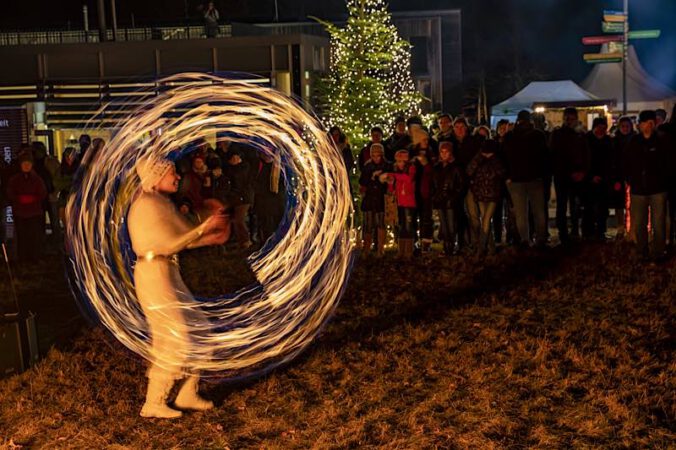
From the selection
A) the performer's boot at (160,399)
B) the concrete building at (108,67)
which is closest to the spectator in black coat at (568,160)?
the performer's boot at (160,399)

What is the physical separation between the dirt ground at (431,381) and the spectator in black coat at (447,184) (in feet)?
5.61

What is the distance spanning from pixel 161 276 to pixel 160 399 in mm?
1065

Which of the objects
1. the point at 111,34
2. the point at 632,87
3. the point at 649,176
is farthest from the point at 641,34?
the point at 111,34

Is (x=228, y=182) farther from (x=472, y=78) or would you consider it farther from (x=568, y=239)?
(x=472, y=78)

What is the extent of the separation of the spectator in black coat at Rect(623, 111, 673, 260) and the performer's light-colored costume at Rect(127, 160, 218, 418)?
7.61m

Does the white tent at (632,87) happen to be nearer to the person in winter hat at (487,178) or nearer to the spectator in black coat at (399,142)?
the spectator in black coat at (399,142)

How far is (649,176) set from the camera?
41.7 ft

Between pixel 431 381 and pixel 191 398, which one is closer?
pixel 191 398

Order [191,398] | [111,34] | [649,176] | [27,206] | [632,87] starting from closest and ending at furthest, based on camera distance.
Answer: [191,398] → [649,176] → [27,206] → [632,87] → [111,34]

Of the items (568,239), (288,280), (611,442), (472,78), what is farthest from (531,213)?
(472,78)

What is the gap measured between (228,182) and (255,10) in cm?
4090

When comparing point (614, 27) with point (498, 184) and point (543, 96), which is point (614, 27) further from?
point (498, 184)

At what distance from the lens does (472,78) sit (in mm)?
63000

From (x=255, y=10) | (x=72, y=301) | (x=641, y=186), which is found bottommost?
(x=72, y=301)
